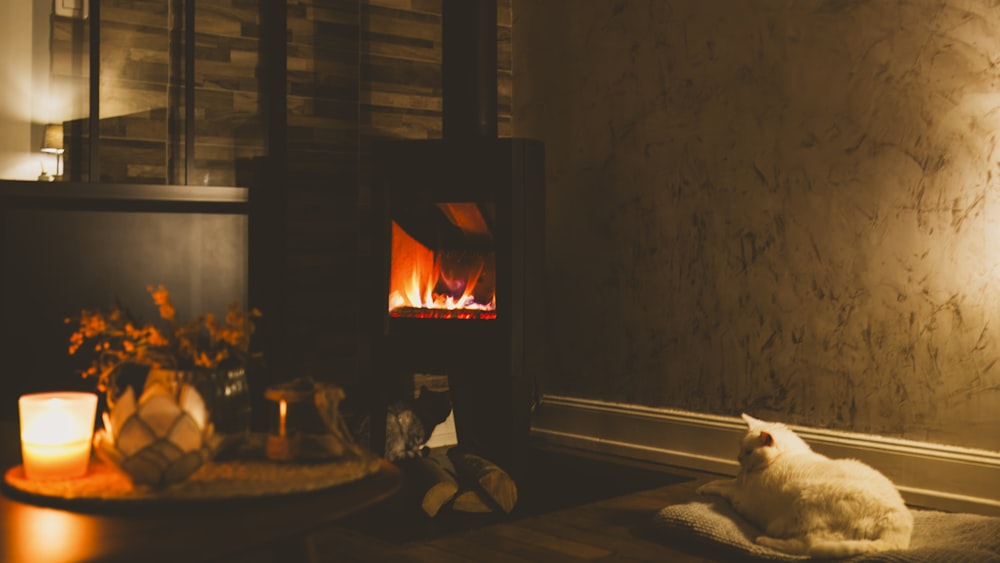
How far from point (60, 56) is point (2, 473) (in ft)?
Result: 6.30

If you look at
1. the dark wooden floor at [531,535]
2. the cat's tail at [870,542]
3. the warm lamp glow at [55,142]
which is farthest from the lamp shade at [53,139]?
the cat's tail at [870,542]

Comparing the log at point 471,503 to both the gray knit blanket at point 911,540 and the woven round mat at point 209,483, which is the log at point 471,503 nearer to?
the gray knit blanket at point 911,540

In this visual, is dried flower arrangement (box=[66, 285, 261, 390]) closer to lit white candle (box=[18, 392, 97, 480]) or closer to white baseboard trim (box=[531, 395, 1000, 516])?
lit white candle (box=[18, 392, 97, 480])

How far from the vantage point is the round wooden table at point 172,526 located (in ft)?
4.18

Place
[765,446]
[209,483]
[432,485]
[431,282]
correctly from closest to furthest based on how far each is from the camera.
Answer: [209,483] → [765,446] → [432,485] → [431,282]

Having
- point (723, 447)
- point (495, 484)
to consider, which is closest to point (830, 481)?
point (495, 484)

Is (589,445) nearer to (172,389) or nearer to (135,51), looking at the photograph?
(135,51)

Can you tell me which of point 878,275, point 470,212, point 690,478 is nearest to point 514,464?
point 690,478

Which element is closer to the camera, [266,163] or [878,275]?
[878,275]

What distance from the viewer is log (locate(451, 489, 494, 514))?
10.0 ft

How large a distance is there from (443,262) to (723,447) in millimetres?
1140

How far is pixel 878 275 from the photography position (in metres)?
3.25

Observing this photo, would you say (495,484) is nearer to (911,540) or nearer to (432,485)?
(432,485)

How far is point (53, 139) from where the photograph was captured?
127 inches
